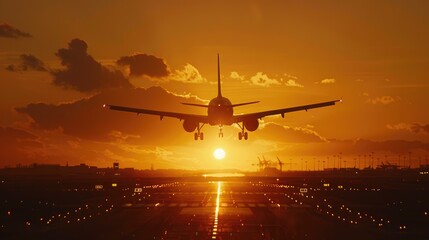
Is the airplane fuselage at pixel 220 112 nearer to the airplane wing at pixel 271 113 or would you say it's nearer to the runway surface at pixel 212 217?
the airplane wing at pixel 271 113

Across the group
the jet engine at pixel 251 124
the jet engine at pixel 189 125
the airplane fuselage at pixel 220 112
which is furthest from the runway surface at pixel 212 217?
the airplane fuselage at pixel 220 112

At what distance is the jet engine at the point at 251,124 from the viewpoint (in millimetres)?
99812

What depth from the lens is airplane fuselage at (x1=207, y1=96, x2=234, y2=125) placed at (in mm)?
97875

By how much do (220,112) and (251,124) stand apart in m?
5.51

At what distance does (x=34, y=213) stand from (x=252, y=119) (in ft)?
131

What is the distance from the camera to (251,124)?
100125 mm

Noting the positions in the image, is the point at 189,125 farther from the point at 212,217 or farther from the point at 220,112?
the point at 212,217

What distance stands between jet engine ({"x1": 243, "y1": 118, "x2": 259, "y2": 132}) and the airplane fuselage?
2.78m

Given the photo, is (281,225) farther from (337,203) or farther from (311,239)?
(337,203)

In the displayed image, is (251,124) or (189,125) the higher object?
(251,124)

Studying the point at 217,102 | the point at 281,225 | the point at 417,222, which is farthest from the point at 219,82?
the point at 417,222

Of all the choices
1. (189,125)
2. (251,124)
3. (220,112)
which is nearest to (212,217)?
(189,125)

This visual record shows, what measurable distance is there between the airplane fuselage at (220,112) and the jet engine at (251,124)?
2.78 m

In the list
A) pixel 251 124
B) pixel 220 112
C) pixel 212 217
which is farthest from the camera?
pixel 212 217
